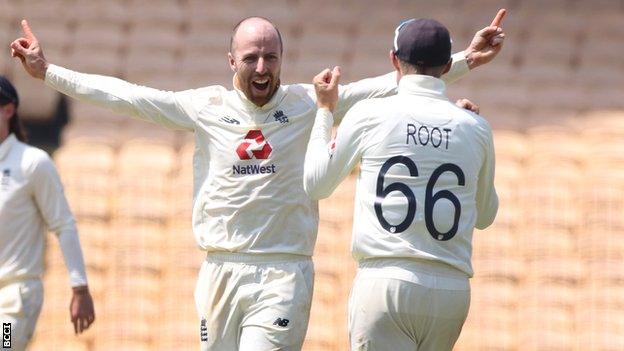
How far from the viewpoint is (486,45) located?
6.02 meters

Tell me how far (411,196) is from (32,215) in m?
2.27

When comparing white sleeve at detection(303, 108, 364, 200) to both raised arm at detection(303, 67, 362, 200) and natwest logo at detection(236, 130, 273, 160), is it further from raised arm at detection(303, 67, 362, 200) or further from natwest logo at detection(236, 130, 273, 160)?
natwest logo at detection(236, 130, 273, 160)

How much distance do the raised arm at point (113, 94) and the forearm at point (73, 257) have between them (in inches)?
31.9

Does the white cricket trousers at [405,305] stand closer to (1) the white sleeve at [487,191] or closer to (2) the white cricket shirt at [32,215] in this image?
(1) the white sleeve at [487,191]

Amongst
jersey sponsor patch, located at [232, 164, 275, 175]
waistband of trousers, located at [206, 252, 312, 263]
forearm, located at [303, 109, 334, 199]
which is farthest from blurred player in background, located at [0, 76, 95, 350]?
forearm, located at [303, 109, 334, 199]

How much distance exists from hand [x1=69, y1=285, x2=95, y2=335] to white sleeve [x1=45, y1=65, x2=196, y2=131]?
980mm

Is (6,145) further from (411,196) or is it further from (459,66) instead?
(411,196)

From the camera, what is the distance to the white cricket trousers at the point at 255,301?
19.5 feet

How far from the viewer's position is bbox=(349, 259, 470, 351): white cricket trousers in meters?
5.17

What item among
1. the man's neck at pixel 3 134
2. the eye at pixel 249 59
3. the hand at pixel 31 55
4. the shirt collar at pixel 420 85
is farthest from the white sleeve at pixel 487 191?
the man's neck at pixel 3 134

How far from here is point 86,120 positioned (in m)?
11.3

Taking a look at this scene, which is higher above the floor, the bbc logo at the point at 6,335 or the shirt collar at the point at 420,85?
the shirt collar at the point at 420,85

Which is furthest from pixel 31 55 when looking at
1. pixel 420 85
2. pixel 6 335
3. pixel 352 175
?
pixel 352 175

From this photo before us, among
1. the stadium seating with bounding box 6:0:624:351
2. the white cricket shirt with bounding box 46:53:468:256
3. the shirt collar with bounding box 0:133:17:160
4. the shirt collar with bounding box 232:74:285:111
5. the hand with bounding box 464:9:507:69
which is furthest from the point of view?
the stadium seating with bounding box 6:0:624:351
